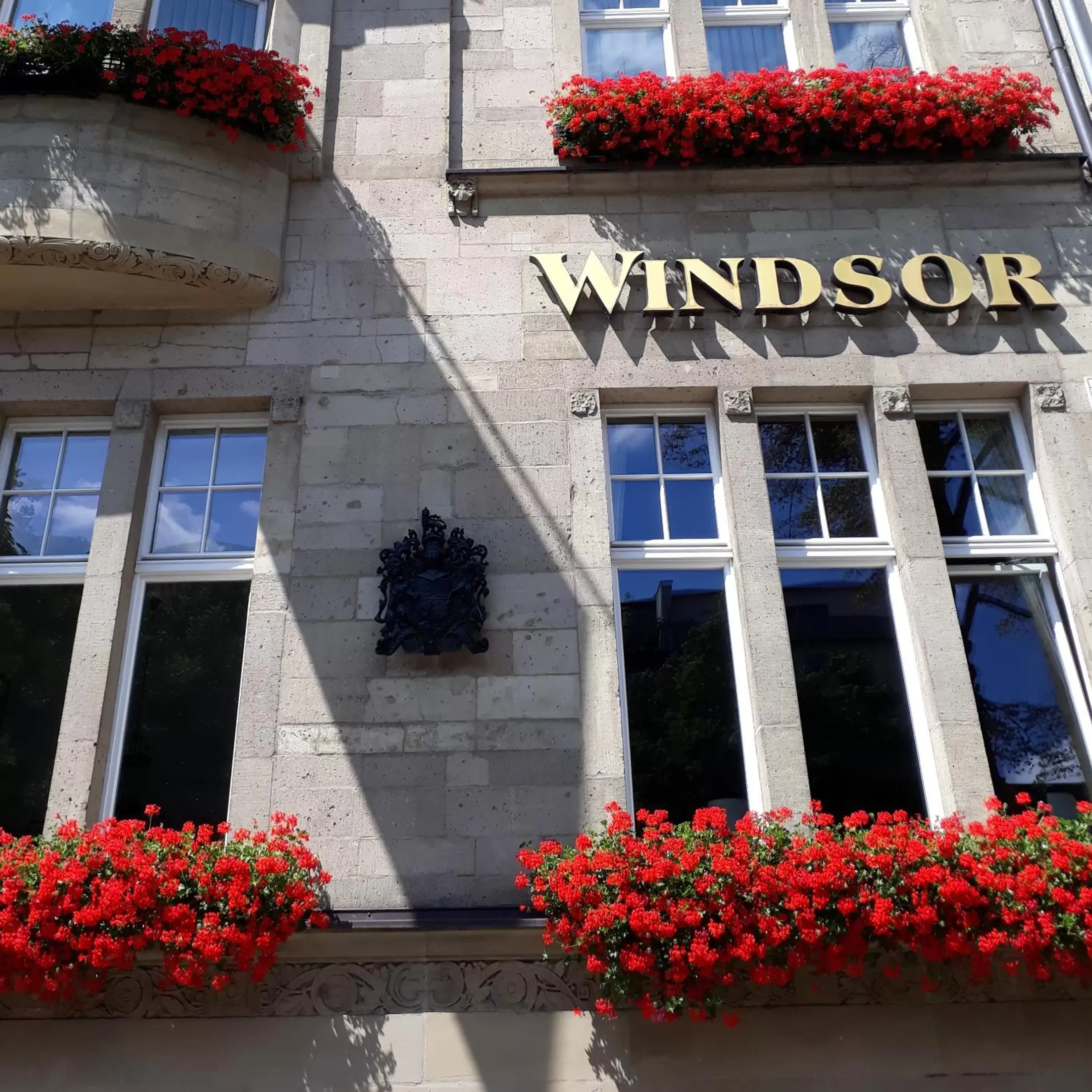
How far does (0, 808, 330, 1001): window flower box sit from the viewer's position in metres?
4.27

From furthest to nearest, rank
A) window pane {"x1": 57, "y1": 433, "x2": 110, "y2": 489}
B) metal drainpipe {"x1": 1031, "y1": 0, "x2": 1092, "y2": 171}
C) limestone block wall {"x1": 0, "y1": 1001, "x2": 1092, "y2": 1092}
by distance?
metal drainpipe {"x1": 1031, "y1": 0, "x2": 1092, "y2": 171} < window pane {"x1": 57, "y1": 433, "x2": 110, "y2": 489} < limestone block wall {"x1": 0, "y1": 1001, "x2": 1092, "y2": 1092}

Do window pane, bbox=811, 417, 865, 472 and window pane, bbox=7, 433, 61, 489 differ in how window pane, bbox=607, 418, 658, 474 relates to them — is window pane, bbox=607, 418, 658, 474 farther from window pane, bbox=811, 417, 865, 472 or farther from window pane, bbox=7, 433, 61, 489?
window pane, bbox=7, 433, 61, 489

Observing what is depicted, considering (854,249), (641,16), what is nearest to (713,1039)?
(854,249)

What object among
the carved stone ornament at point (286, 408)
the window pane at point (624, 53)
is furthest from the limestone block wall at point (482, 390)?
the window pane at point (624, 53)

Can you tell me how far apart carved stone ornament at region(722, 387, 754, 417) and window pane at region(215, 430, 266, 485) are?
301 centimetres

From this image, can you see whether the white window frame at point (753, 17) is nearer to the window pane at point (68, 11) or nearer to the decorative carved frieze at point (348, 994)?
the window pane at point (68, 11)

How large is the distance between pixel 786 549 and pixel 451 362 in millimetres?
2479

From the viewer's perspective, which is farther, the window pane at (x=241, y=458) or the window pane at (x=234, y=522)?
the window pane at (x=241, y=458)

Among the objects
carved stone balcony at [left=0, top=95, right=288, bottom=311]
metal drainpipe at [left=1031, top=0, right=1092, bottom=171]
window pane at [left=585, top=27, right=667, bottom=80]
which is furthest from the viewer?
window pane at [left=585, top=27, right=667, bottom=80]

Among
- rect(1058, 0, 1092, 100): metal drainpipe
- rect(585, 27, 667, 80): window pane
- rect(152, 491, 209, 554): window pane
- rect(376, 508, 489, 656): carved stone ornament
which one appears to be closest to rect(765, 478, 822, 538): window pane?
rect(376, 508, 489, 656): carved stone ornament

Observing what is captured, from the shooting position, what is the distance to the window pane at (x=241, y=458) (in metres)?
6.42

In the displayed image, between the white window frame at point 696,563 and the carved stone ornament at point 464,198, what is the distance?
185 cm

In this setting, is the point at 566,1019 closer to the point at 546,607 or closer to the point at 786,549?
the point at 546,607

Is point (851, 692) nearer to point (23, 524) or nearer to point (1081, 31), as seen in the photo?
point (23, 524)
